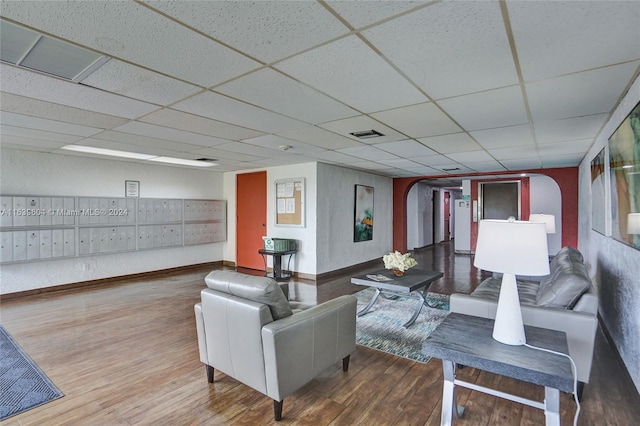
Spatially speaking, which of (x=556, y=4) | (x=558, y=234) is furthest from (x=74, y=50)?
(x=558, y=234)

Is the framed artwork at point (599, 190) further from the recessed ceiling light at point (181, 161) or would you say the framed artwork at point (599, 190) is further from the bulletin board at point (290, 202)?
the recessed ceiling light at point (181, 161)

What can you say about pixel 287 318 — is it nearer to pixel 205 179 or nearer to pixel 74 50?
pixel 74 50

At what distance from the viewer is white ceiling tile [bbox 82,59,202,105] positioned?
2.17 meters

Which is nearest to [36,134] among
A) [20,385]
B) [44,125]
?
[44,125]

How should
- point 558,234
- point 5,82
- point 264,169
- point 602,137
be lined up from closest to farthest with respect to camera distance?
1. point 5,82
2. point 602,137
3. point 264,169
4. point 558,234

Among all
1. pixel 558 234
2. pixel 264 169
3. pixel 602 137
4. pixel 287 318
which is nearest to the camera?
pixel 287 318

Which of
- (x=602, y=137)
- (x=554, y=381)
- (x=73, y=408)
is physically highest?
(x=602, y=137)

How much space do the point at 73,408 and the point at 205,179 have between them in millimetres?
5948

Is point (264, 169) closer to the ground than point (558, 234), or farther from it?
farther from it

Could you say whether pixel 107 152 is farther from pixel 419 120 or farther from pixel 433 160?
pixel 433 160

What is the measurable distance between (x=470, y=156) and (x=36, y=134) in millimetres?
6179

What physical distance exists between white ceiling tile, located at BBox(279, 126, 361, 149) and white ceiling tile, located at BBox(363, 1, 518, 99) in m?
1.59

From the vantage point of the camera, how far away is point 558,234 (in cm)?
848

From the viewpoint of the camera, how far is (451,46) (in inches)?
72.1
